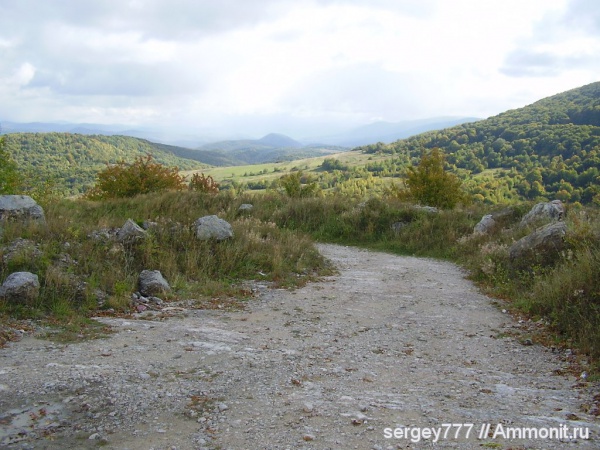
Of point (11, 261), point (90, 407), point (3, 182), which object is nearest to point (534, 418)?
point (90, 407)

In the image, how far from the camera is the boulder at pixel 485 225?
47.0ft

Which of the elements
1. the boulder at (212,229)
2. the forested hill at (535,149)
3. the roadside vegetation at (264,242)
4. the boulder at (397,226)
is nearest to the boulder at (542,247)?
the roadside vegetation at (264,242)

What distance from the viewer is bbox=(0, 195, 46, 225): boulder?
9430 mm

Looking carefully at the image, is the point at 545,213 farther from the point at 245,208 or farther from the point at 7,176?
the point at 7,176

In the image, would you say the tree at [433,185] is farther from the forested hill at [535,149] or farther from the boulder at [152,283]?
the boulder at [152,283]

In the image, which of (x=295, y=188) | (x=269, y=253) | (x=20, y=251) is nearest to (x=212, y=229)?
(x=269, y=253)

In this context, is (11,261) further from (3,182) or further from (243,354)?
(3,182)

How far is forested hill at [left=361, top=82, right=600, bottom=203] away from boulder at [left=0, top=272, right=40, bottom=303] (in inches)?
1320

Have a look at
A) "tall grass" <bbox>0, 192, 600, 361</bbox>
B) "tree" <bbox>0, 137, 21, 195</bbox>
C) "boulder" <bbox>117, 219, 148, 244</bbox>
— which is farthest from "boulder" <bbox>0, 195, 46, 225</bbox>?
"tree" <bbox>0, 137, 21, 195</bbox>

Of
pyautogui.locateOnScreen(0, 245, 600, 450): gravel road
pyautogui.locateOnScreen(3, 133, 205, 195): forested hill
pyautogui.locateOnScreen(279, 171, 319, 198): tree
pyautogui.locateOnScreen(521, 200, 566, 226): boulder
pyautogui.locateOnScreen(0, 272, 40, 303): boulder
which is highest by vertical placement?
pyautogui.locateOnScreen(3, 133, 205, 195): forested hill

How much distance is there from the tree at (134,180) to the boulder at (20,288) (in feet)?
45.6

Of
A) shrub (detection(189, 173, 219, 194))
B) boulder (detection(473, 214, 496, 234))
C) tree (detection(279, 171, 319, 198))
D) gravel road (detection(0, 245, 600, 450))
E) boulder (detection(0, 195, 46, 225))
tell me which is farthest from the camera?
shrub (detection(189, 173, 219, 194))

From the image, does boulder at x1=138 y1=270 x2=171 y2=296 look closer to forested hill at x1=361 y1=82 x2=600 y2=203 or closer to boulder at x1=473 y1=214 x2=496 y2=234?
boulder at x1=473 y1=214 x2=496 y2=234

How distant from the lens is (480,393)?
432 cm
